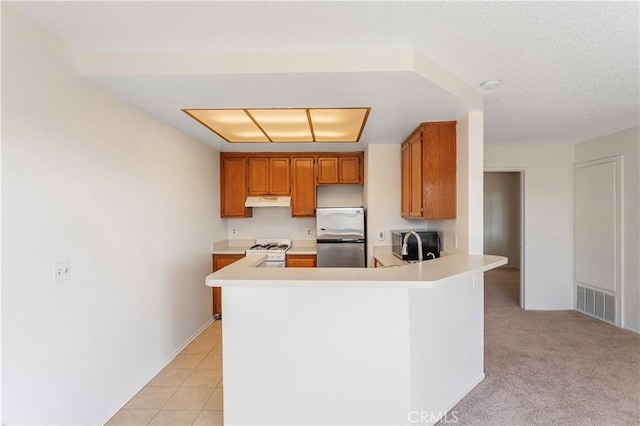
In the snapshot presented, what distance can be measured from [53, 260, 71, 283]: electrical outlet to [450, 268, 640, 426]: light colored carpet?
2580 millimetres

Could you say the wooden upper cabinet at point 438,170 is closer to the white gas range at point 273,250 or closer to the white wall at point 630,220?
the white gas range at point 273,250

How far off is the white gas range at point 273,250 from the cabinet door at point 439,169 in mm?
2021

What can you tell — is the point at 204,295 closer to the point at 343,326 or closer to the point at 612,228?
the point at 343,326

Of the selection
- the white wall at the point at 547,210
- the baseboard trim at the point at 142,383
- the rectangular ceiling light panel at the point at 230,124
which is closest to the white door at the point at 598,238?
the white wall at the point at 547,210

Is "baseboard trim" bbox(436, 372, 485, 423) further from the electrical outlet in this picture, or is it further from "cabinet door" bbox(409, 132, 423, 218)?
the electrical outlet

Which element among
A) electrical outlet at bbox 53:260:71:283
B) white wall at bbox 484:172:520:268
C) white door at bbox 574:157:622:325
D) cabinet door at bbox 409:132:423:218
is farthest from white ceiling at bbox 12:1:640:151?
white wall at bbox 484:172:520:268

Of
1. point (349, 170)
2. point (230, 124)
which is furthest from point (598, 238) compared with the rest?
point (230, 124)

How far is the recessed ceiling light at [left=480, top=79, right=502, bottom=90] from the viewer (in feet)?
7.77

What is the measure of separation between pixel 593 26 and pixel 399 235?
7.44 feet

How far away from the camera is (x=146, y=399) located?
2.49 m

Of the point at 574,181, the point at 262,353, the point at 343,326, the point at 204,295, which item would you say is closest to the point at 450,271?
the point at 343,326

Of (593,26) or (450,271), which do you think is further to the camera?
(450,271)

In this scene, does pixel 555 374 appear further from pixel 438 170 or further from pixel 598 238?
pixel 598 238

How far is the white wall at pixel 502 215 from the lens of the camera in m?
8.31
